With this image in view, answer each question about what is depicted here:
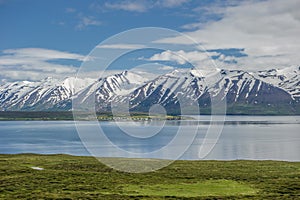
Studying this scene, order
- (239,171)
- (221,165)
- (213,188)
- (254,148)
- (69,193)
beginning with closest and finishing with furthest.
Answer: (69,193) < (213,188) < (239,171) < (221,165) < (254,148)

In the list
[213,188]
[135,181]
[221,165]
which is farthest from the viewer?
[221,165]

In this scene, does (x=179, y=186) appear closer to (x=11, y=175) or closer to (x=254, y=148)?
(x=11, y=175)

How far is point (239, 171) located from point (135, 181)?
24.5 m

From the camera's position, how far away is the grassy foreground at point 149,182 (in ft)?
186

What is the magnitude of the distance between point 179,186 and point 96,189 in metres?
12.3

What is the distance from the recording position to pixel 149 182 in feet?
222

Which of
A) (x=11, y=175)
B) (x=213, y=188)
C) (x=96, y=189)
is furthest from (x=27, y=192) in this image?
(x=213, y=188)

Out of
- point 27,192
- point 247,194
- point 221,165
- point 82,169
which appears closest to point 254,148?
point 221,165

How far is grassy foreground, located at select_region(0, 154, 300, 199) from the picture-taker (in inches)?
2235

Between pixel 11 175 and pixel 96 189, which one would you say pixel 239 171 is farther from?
pixel 11 175

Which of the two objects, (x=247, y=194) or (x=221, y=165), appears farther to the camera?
(x=221, y=165)

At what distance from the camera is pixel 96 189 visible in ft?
200

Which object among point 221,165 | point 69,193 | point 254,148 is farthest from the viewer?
point 254,148

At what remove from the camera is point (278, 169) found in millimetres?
85375
